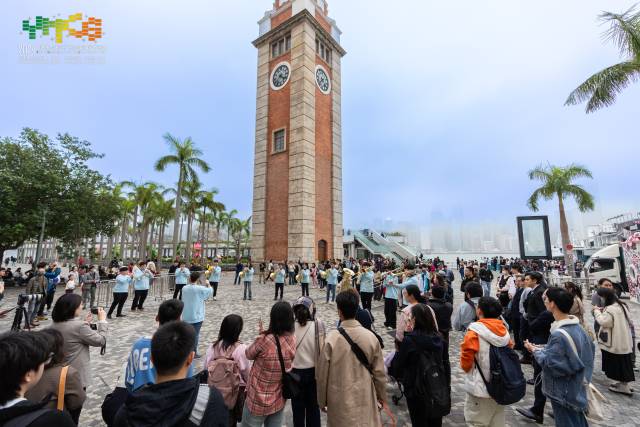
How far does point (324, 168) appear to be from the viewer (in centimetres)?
2580

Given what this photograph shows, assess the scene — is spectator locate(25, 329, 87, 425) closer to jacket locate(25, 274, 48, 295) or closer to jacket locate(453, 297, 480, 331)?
jacket locate(453, 297, 480, 331)

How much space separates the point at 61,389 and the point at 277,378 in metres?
1.58

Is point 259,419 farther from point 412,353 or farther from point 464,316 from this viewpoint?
point 464,316

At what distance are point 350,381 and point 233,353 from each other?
110cm

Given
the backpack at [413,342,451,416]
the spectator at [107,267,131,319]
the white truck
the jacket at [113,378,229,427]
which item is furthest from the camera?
the white truck

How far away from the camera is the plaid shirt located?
263 cm

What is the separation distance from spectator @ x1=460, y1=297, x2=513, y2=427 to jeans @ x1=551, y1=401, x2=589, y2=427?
54cm

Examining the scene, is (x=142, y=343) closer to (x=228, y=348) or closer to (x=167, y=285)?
(x=228, y=348)

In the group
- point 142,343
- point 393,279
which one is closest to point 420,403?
point 142,343

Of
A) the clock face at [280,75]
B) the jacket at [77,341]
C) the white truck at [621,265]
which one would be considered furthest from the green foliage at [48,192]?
the white truck at [621,265]

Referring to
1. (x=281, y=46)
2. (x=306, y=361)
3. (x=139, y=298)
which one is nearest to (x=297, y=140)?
(x=281, y=46)

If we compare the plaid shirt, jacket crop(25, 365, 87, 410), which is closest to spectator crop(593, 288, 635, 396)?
the plaid shirt

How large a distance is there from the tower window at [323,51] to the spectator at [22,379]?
29501 mm

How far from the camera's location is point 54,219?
18172 millimetres
